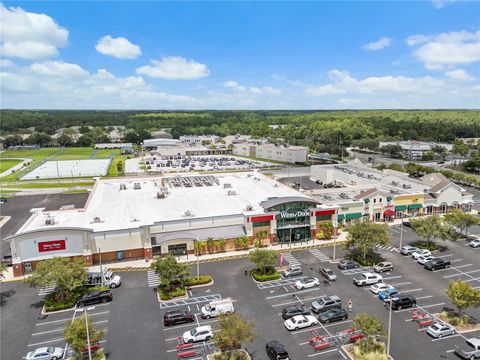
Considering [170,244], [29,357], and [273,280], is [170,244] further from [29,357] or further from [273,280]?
[29,357]

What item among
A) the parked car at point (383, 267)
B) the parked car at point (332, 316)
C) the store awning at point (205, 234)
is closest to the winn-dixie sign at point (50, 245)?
the store awning at point (205, 234)

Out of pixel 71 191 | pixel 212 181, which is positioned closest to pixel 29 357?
pixel 212 181

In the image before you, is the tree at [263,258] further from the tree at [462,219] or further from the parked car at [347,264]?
the tree at [462,219]

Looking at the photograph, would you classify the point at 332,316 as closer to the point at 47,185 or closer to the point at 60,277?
the point at 60,277

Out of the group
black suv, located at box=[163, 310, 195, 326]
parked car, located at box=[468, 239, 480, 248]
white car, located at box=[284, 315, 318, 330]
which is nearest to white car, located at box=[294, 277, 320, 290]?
white car, located at box=[284, 315, 318, 330]

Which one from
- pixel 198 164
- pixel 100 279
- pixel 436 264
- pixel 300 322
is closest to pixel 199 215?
pixel 100 279
